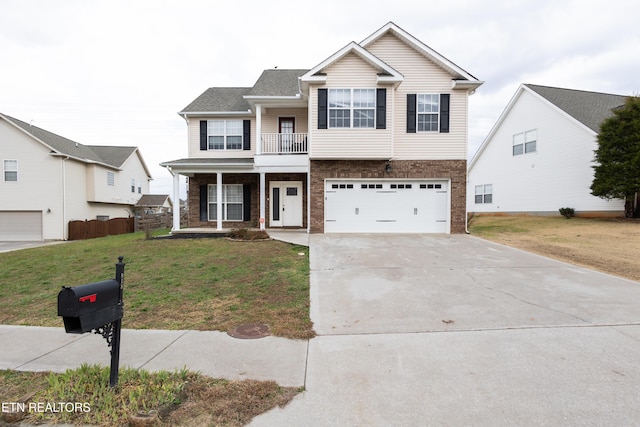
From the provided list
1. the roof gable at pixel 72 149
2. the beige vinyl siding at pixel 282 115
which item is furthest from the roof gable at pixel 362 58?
the roof gable at pixel 72 149

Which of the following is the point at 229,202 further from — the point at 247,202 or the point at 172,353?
the point at 172,353

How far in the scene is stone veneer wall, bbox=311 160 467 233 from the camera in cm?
1349

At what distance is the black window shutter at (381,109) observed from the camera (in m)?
12.8

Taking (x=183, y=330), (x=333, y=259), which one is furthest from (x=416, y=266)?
(x=183, y=330)

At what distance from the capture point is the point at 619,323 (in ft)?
15.0

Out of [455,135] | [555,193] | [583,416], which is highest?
[455,135]

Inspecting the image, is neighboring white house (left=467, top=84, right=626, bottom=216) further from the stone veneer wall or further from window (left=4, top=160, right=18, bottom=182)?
window (left=4, top=160, right=18, bottom=182)

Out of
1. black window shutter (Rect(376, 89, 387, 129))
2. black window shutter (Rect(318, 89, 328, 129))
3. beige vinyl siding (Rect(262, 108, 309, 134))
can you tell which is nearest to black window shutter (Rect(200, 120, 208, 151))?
beige vinyl siding (Rect(262, 108, 309, 134))

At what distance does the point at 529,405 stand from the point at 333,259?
6.38 meters

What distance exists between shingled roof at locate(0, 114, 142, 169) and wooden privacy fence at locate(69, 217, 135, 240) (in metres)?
4.47

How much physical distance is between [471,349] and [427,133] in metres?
11.2

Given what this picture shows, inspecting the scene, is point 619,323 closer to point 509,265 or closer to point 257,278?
point 509,265

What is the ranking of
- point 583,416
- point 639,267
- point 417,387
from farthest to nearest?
point 639,267
point 417,387
point 583,416

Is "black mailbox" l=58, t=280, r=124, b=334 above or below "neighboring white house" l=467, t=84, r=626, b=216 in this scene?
below
